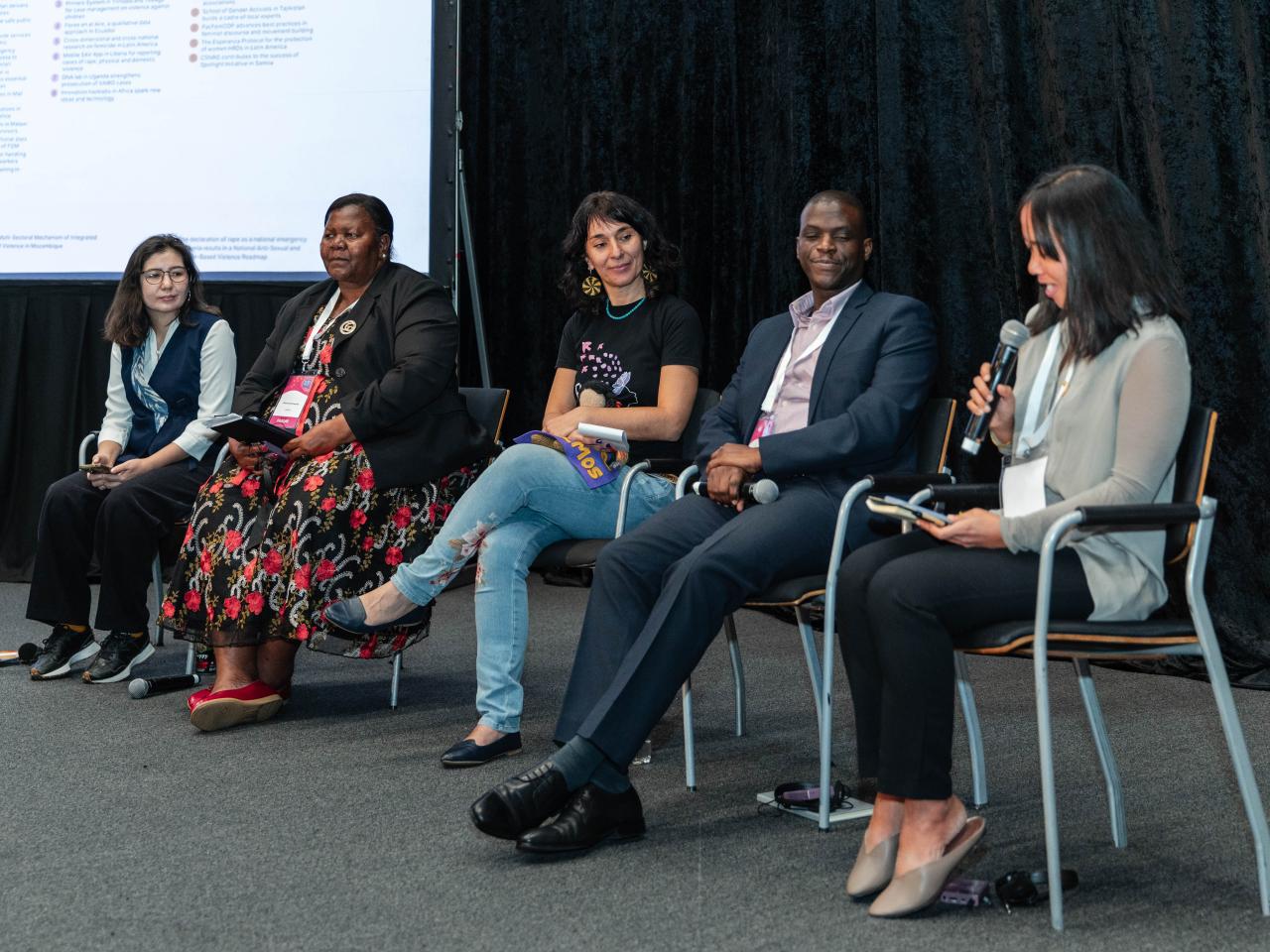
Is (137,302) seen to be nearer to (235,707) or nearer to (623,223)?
(235,707)

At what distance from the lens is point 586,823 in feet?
6.39

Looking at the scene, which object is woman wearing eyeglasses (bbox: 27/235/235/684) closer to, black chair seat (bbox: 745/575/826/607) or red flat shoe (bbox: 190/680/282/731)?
red flat shoe (bbox: 190/680/282/731)

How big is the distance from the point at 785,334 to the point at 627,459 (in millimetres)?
417

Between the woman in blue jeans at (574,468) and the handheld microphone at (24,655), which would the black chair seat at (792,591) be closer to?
the woman in blue jeans at (574,468)

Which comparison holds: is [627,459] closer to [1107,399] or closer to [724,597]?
[724,597]

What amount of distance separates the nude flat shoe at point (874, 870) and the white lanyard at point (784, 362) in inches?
38.5

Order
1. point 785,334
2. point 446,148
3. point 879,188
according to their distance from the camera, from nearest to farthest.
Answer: point 785,334 → point 879,188 → point 446,148

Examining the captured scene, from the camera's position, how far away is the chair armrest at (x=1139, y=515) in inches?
65.0

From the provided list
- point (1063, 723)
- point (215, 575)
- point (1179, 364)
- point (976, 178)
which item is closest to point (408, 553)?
point (215, 575)

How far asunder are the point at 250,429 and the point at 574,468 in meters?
0.74

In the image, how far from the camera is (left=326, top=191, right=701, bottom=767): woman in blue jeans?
257 centimetres

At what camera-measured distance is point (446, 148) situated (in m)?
4.28

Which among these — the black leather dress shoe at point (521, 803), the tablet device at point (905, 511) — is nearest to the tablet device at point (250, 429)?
the black leather dress shoe at point (521, 803)

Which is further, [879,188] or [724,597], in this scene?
[879,188]
